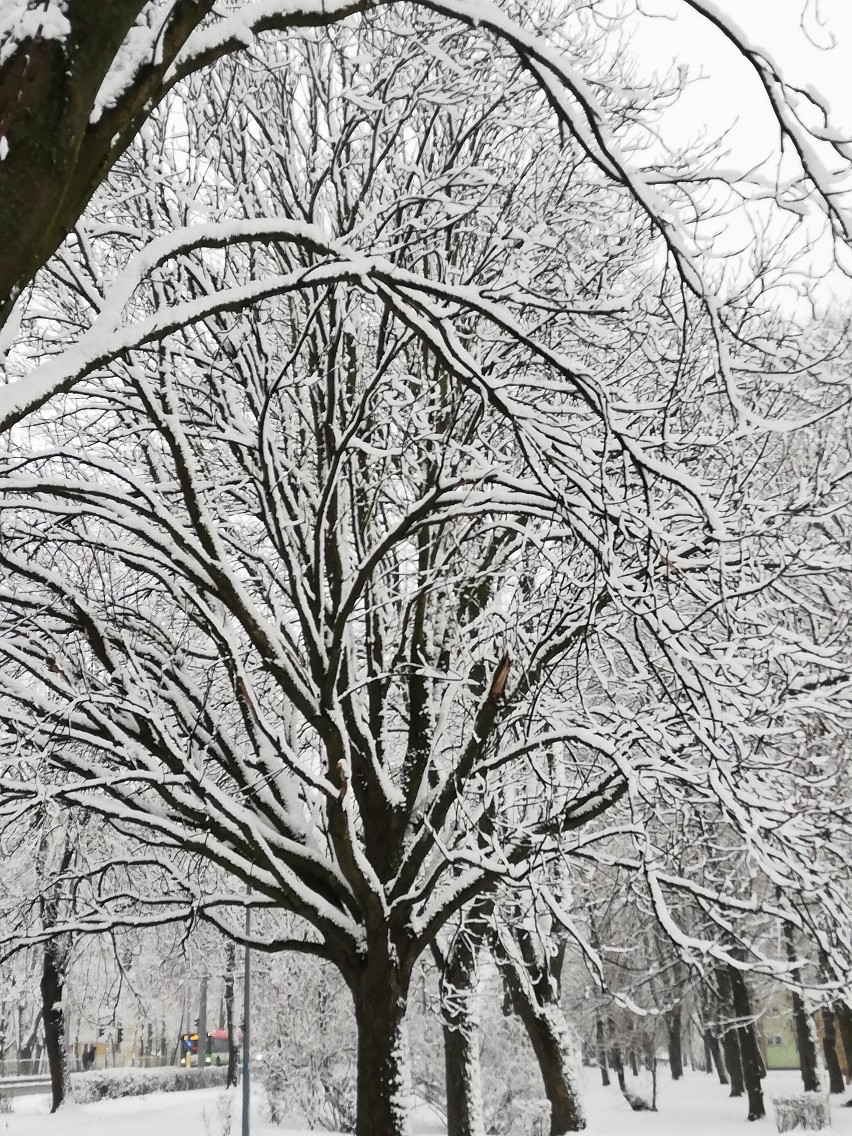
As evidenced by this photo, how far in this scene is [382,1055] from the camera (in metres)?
6.86

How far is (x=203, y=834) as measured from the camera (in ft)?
21.9

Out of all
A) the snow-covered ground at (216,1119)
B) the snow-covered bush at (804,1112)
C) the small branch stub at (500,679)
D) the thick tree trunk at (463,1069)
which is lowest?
the snow-covered ground at (216,1119)

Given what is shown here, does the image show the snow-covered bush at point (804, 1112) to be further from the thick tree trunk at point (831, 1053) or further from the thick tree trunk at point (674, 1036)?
the thick tree trunk at point (674, 1036)

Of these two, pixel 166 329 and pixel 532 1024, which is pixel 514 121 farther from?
pixel 532 1024

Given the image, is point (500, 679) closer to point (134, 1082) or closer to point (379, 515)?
point (379, 515)

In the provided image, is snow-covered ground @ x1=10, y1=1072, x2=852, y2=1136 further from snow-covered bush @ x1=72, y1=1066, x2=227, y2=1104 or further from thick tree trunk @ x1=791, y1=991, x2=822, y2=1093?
snow-covered bush @ x1=72, y1=1066, x2=227, y2=1104

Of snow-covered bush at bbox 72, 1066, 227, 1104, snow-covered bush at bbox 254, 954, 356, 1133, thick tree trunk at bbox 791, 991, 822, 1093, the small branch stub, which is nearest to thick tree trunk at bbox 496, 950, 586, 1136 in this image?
the small branch stub

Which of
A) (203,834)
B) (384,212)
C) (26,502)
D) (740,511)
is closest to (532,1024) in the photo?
(203,834)

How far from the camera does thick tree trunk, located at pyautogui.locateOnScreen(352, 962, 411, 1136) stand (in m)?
6.80

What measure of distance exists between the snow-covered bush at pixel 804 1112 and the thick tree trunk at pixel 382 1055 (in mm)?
11355

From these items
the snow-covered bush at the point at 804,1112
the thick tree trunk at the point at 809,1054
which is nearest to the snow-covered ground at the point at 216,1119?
the snow-covered bush at the point at 804,1112

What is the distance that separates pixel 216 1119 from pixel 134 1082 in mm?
10407

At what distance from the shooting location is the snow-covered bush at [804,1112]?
50.4 ft

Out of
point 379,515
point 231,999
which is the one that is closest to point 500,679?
point 379,515
